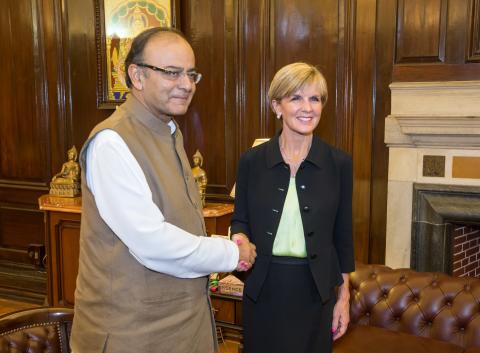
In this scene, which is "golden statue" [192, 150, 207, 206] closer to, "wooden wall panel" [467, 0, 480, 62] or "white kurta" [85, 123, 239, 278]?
"wooden wall panel" [467, 0, 480, 62]

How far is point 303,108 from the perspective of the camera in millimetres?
1899

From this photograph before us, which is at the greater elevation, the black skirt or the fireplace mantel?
the fireplace mantel

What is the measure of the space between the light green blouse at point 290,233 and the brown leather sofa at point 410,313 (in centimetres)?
76

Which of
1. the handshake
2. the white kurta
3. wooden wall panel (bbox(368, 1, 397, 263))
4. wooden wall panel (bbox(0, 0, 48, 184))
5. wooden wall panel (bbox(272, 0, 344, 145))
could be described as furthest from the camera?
wooden wall panel (bbox(0, 0, 48, 184))

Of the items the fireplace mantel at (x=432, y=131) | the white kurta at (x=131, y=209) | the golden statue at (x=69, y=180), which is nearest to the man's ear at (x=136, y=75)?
the white kurta at (x=131, y=209)

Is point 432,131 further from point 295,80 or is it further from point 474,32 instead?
point 295,80

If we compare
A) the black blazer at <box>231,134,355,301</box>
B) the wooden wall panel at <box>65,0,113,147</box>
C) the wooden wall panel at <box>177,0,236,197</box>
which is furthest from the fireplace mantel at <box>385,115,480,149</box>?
the wooden wall panel at <box>65,0,113,147</box>

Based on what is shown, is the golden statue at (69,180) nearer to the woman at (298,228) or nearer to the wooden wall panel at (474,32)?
the woman at (298,228)

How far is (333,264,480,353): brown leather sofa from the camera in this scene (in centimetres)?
241

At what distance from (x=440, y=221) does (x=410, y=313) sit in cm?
90

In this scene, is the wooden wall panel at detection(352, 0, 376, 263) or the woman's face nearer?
the woman's face

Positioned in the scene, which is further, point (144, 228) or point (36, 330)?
point (36, 330)

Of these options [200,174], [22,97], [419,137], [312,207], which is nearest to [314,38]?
[419,137]

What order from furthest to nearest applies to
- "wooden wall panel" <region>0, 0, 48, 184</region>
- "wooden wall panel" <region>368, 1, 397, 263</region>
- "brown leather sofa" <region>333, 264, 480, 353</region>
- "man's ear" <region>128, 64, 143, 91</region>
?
1. "wooden wall panel" <region>0, 0, 48, 184</region>
2. "wooden wall panel" <region>368, 1, 397, 263</region>
3. "brown leather sofa" <region>333, 264, 480, 353</region>
4. "man's ear" <region>128, 64, 143, 91</region>
